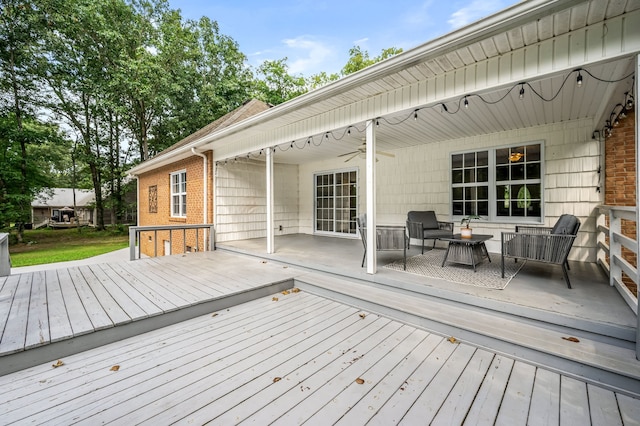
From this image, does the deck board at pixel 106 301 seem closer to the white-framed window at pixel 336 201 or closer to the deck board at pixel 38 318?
the deck board at pixel 38 318

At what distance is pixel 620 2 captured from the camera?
2.00 meters

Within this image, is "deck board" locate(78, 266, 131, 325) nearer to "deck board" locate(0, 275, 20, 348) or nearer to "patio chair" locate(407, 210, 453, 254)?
"deck board" locate(0, 275, 20, 348)

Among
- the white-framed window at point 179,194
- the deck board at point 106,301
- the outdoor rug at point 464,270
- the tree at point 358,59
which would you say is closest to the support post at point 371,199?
the outdoor rug at point 464,270

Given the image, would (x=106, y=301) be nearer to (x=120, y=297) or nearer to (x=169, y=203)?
(x=120, y=297)

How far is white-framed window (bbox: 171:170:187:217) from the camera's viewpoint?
8.41 metres

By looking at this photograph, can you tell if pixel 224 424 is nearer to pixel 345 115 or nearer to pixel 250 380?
pixel 250 380

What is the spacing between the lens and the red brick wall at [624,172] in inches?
136

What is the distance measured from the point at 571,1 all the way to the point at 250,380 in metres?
3.71

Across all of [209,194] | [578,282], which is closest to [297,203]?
[209,194]

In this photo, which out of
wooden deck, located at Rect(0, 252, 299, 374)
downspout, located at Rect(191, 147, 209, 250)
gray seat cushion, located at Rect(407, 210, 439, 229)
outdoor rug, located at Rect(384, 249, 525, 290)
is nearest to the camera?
wooden deck, located at Rect(0, 252, 299, 374)

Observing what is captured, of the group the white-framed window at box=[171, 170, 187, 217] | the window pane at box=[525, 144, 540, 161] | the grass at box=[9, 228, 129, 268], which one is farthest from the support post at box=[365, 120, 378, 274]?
the grass at box=[9, 228, 129, 268]

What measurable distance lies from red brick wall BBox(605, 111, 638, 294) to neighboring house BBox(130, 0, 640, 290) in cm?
3

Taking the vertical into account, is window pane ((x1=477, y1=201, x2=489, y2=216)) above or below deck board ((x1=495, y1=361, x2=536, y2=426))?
above

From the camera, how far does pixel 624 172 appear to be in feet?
11.8
